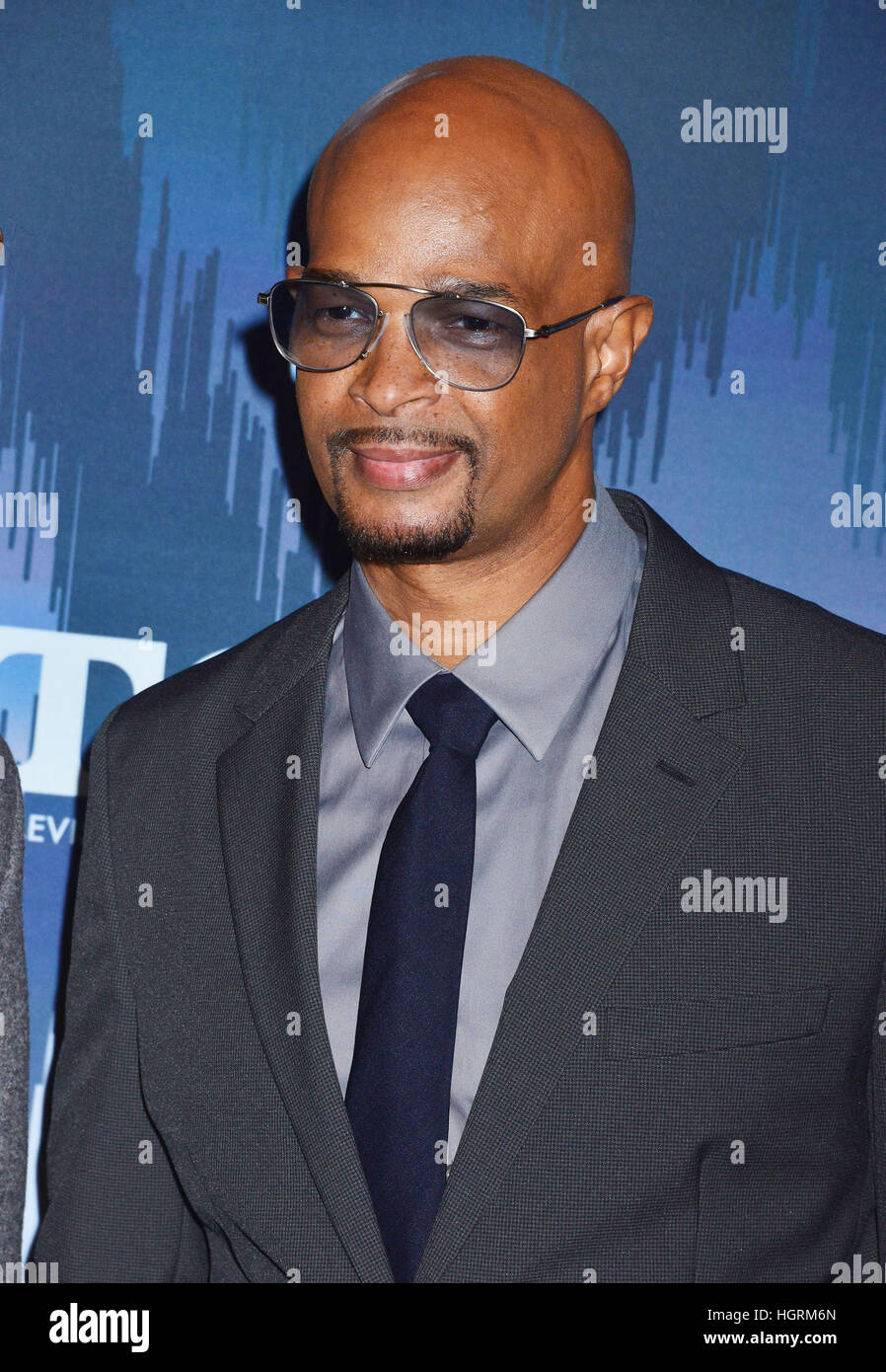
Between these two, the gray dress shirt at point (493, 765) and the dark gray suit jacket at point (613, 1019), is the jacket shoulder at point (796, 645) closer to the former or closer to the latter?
the dark gray suit jacket at point (613, 1019)

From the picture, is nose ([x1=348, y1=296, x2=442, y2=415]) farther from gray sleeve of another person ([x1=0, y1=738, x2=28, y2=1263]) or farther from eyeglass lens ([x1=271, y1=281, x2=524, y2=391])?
gray sleeve of another person ([x1=0, y1=738, x2=28, y2=1263])

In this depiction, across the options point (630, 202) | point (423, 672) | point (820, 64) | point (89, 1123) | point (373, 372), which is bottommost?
point (89, 1123)

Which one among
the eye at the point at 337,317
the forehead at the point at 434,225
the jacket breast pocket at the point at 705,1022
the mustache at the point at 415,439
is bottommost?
the jacket breast pocket at the point at 705,1022

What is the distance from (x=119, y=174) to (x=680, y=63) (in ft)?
3.38

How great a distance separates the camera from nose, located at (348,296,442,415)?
1.77 meters

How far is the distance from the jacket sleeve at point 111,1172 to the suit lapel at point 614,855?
537mm

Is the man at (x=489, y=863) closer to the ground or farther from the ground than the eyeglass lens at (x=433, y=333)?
closer to the ground

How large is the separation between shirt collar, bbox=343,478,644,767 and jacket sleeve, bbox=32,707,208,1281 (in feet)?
1.56

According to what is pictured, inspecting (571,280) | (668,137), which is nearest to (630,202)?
(571,280)

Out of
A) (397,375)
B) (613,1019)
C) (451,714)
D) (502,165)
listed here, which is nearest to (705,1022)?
(613,1019)

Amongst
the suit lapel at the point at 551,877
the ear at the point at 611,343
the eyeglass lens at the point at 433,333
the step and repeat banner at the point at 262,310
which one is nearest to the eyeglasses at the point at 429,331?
the eyeglass lens at the point at 433,333

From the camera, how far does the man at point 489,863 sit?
168 centimetres

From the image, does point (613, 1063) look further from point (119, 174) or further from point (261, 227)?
point (119, 174)

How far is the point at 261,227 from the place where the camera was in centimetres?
253
